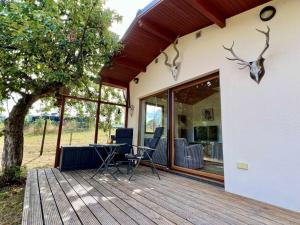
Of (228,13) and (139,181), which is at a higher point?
(228,13)

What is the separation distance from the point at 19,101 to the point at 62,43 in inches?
72.8

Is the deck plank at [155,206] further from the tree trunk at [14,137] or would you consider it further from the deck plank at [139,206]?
the tree trunk at [14,137]

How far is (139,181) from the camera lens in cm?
362

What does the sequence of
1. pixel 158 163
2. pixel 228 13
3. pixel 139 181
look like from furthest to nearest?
pixel 158 163 < pixel 139 181 < pixel 228 13

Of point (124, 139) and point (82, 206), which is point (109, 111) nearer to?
point (124, 139)

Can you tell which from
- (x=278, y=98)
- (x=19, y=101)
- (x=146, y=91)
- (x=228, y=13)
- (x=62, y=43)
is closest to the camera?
(x=278, y=98)

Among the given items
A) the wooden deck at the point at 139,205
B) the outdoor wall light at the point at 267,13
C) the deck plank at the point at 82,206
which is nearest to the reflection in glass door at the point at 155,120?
the wooden deck at the point at 139,205

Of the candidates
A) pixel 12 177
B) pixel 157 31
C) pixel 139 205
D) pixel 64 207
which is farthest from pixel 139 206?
pixel 157 31

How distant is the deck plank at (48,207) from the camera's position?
1901mm

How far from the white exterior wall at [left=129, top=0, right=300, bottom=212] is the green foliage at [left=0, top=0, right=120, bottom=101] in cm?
297

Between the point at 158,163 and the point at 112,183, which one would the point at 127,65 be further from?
the point at 112,183

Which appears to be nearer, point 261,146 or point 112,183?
point 261,146

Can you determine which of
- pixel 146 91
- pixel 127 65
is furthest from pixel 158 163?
pixel 127 65

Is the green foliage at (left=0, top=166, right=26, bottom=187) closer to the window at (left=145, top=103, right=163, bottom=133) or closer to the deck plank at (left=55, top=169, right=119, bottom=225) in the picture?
Answer: the deck plank at (left=55, top=169, right=119, bottom=225)
